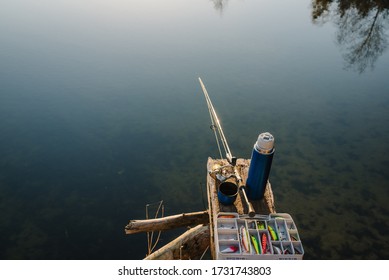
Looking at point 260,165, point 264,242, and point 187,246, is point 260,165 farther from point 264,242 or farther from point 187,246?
point 187,246

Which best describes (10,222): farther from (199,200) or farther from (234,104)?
(234,104)

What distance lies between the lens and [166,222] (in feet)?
17.1

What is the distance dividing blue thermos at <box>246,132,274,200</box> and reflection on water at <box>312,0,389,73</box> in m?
12.8

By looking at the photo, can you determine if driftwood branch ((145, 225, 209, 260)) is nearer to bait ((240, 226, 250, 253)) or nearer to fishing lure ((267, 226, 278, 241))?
bait ((240, 226, 250, 253))

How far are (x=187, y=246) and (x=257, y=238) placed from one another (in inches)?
105

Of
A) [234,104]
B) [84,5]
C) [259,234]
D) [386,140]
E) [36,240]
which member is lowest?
[36,240]

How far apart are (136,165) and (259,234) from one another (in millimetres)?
6266

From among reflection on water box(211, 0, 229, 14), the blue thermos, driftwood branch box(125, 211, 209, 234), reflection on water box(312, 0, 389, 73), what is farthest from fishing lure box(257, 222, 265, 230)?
reflection on water box(211, 0, 229, 14)

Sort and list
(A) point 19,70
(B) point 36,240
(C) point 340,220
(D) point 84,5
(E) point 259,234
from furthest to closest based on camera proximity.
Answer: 1. (D) point 84,5
2. (A) point 19,70
3. (C) point 340,220
4. (B) point 36,240
5. (E) point 259,234

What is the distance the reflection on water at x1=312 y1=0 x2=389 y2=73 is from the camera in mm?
15508

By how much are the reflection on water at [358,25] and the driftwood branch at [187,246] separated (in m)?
12.4

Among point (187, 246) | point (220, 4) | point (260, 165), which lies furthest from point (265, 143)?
point (220, 4)

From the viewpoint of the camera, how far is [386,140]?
32.8 ft

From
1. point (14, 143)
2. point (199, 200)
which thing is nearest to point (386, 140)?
point (199, 200)
